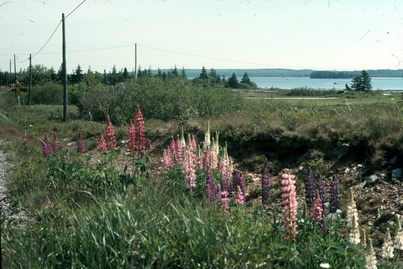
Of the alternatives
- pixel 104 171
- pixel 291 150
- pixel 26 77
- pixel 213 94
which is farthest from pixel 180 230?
pixel 26 77

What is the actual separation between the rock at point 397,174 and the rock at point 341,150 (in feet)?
5.29

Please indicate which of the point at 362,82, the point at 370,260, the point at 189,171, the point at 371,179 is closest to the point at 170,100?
the point at 371,179

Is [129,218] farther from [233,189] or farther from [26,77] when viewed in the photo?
[26,77]

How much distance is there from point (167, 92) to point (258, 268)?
2369cm

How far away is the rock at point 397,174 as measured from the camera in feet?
33.6

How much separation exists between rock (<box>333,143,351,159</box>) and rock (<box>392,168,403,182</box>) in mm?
1612

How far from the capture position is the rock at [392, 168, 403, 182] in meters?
10.2

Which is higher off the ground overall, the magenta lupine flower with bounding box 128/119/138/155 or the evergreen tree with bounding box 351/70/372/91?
the evergreen tree with bounding box 351/70/372/91

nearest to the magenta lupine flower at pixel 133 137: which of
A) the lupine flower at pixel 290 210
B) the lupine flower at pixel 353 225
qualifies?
the lupine flower at pixel 290 210

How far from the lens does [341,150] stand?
12133mm

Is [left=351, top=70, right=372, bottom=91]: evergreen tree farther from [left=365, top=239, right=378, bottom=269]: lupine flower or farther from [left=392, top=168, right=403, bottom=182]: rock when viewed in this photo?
[left=365, top=239, right=378, bottom=269]: lupine flower

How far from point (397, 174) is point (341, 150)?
76.2 inches

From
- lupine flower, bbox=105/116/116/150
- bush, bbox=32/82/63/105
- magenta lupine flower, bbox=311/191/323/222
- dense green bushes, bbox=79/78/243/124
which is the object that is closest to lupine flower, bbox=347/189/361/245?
magenta lupine flower, bbox=311/191/323/222

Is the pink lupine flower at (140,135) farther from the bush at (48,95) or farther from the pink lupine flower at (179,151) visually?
the bush at (48,95)
